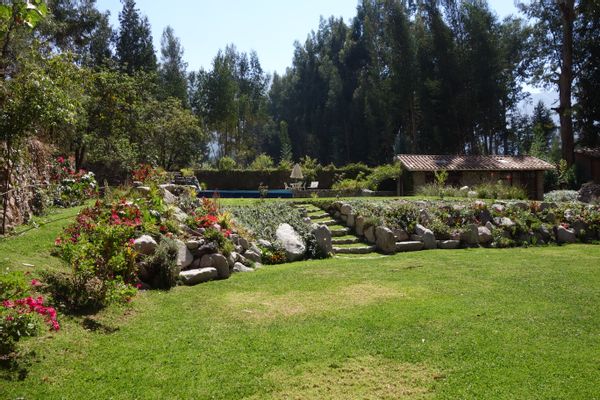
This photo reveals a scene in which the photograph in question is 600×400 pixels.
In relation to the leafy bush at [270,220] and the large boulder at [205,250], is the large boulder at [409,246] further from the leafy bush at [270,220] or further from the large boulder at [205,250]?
the large boulder at [205,250]

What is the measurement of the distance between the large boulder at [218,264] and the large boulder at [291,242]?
2319mm

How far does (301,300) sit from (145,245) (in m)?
2.67

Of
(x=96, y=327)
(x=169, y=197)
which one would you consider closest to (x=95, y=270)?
(x=96, y=327)

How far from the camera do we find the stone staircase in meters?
11.4

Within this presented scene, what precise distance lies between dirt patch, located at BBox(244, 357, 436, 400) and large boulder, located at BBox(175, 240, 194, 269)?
4160 millimetres

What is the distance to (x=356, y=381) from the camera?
3.98 metres

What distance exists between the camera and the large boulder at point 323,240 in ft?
35.4

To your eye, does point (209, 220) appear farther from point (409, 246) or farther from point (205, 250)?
point (409, 246)

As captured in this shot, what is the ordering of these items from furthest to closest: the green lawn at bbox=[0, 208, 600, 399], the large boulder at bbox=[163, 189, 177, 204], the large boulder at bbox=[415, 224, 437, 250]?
the large boulder at bbox=[415, 224, 437, 250], the large boulder at bbox=[163, 189, 177, 204], the green lawn at bbox=[0, 208, 600, 399]

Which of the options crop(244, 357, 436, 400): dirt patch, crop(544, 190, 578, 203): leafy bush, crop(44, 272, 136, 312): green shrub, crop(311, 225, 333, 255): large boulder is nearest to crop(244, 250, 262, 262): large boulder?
crop(311, 225, 333, 255): large boulder

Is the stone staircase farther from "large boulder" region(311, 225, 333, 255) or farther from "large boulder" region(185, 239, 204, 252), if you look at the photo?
"large boulder" region(185, 239, 204, 252)

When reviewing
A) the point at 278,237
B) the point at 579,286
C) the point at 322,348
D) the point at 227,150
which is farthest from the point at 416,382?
the point at 227,150

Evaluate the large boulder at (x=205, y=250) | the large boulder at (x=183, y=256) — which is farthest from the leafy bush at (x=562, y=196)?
the large boulder at (x=183, y=256)

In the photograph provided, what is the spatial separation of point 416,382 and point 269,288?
3.67m
